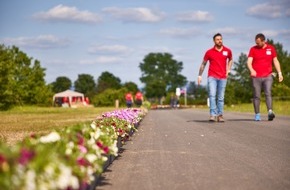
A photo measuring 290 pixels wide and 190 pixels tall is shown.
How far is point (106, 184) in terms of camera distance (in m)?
5.93

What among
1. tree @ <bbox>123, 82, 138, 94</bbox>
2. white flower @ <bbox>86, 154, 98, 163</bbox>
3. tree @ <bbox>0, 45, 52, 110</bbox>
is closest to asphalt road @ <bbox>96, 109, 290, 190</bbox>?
white flower @ <bbox>86, 154, 98, 163</bbox>

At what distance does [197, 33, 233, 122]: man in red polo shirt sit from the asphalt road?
5.11 metres

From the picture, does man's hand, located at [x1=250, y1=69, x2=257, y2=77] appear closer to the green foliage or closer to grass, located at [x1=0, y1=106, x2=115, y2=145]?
grass, located at [x1=0, y1=106, x2=115, y2=145]

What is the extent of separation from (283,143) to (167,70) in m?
176

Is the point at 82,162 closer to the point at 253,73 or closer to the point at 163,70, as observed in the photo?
the point at 253,73

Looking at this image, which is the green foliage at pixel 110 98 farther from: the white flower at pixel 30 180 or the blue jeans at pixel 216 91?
the white flower at pixel 30 180

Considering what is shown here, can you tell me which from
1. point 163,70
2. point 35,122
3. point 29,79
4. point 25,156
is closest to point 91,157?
point 25,156

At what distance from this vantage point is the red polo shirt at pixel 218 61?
16.7m

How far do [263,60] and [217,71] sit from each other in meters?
1.43

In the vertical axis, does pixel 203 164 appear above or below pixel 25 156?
below

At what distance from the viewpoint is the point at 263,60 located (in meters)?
16.7

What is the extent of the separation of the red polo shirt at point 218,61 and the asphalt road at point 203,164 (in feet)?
17.3

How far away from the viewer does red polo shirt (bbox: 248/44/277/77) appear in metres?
16.7

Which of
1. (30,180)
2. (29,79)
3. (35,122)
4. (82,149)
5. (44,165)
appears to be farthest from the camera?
(29,79)
